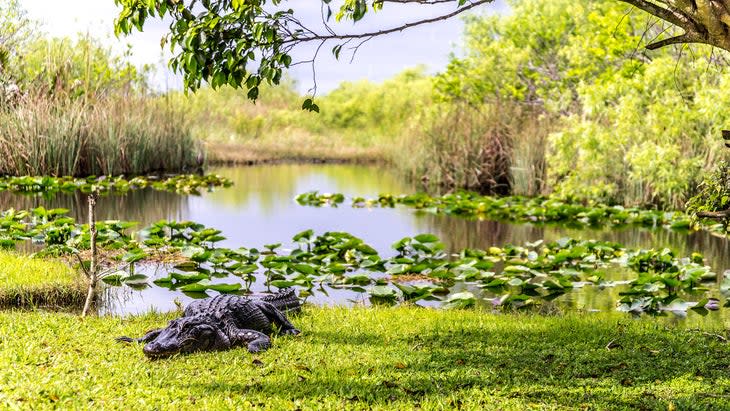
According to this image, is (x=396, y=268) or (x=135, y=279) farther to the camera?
(x=396, y=268)

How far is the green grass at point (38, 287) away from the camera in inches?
256

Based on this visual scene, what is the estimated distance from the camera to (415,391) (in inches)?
163

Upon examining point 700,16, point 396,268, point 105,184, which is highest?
point 700,16

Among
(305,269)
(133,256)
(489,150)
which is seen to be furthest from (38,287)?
(489,150)

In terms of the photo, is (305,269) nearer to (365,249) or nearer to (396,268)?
(396,268)

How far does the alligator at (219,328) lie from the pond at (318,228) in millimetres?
1388

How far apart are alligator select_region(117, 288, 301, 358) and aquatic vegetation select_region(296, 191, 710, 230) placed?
317 inches

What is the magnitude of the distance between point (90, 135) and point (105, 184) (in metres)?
2.24

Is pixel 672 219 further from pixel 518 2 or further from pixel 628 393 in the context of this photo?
pixel 518 2

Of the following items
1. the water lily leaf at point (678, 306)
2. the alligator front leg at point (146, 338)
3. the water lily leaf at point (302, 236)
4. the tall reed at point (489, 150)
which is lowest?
the water lily leaf at point (678, 306)

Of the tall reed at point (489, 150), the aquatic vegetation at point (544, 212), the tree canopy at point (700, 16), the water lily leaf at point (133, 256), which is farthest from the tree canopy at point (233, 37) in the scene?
the tall reed at point (489, 150)

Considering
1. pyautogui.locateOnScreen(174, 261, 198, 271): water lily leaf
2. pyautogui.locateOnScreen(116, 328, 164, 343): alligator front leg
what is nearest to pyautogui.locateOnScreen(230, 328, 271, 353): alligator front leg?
pyautogui.locateOnScreen(116, 328, 164, 343): alligator front leg

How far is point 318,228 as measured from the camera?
12039 millimetres

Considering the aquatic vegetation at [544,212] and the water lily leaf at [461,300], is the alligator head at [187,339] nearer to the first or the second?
the water lily leaf at [461,300]
